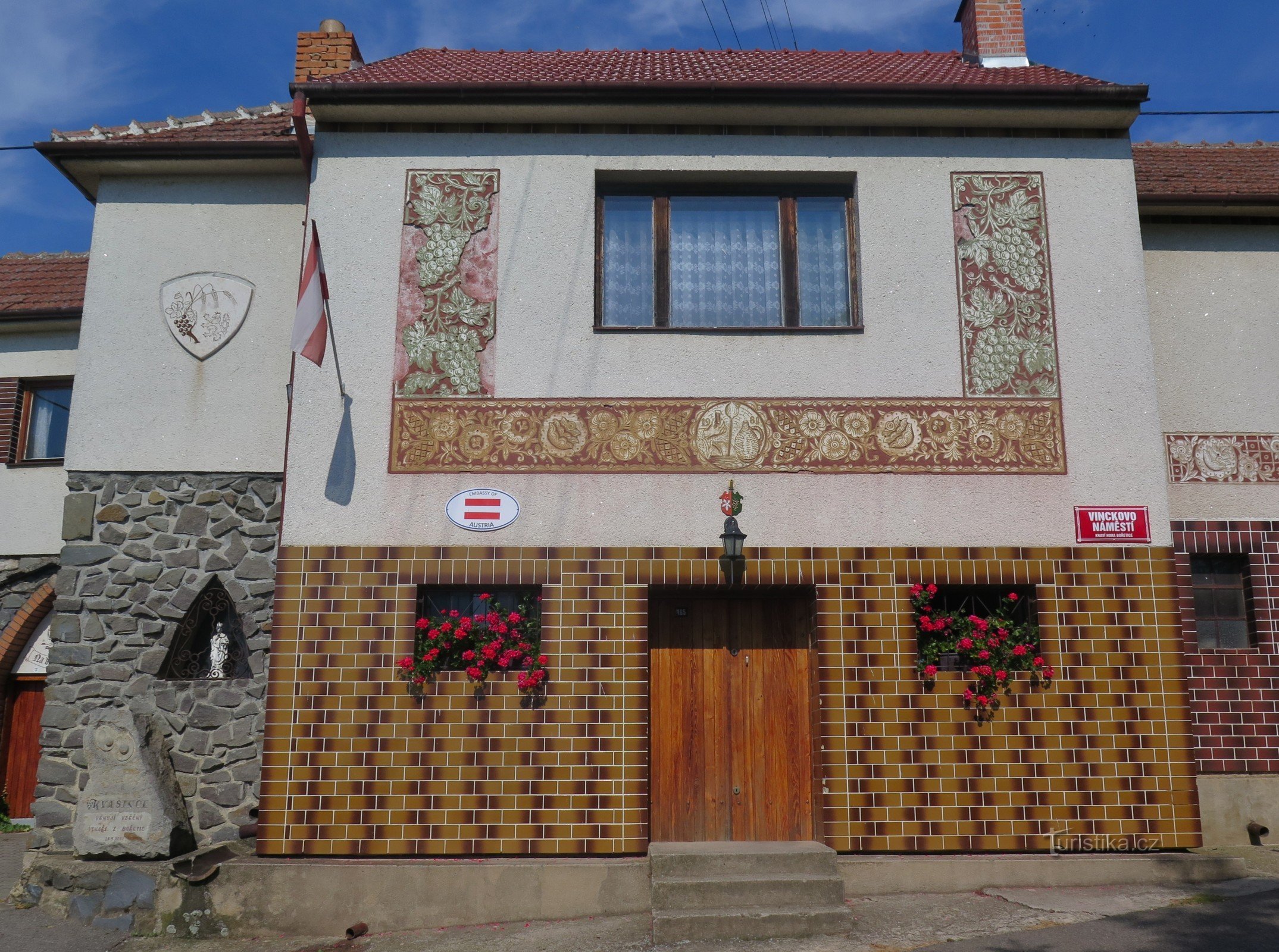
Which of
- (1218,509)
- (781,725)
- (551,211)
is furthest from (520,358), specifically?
(1218,509)

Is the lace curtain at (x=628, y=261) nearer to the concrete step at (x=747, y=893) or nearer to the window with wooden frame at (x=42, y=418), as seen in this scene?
the concrete step at (x=747, y=893)

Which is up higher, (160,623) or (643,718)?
(160,623)

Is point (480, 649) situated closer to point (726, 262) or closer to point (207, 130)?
point (726, 262)

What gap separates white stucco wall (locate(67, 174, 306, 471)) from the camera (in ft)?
31.3

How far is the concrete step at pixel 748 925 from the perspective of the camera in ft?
23.6

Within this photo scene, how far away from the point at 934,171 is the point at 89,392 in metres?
7.99

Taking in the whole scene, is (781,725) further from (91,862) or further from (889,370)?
(91,862)

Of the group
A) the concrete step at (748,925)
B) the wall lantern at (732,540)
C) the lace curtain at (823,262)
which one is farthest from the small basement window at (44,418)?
the concrete step at (748,925)

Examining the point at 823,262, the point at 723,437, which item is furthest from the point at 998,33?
the point at 723,437

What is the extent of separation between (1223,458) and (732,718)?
17.8 feet

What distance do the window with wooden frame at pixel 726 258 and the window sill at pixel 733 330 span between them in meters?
0.09

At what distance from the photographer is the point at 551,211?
8.95 metres

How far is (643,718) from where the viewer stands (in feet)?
26.8
